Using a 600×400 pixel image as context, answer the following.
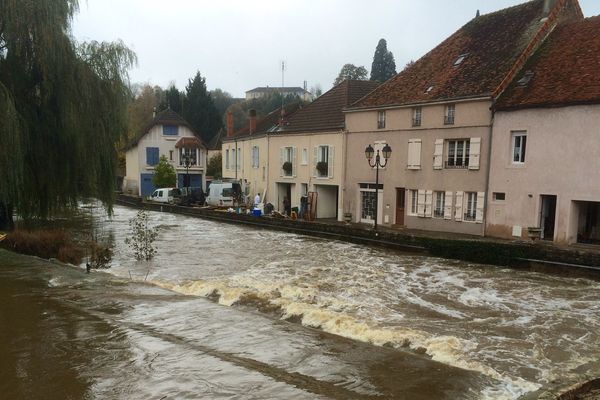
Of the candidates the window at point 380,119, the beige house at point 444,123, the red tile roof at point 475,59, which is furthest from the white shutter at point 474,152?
the window at point 380,119

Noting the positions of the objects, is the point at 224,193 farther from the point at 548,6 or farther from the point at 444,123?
the point at 548,6

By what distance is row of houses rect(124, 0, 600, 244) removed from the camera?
1833 centimetres

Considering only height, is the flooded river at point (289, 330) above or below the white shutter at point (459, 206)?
below

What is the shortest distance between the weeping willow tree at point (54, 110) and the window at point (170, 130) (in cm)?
3107

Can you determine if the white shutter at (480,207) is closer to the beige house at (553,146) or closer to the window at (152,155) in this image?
the beige house at (553,146)

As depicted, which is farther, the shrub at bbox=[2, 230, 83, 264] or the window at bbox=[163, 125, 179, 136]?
the window at bbox=[163, 125, 179, 136]

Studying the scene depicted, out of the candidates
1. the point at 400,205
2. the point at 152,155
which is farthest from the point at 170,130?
the point at 400,205

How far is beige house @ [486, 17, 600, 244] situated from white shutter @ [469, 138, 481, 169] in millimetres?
638

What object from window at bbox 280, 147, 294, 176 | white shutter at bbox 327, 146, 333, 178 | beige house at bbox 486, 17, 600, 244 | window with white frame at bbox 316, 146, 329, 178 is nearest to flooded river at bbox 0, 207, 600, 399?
beige house at bbox 486, 17, 600, 244

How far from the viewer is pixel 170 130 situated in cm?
4950

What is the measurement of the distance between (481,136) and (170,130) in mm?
35350

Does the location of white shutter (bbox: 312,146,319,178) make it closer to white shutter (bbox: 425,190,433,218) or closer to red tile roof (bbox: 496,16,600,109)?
white shutter (bbox: 425,190,433,218)

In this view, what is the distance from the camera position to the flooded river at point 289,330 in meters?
6.77

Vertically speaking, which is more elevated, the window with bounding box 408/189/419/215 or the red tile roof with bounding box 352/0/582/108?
the red tile roof with bounding box 352/0/582/108
